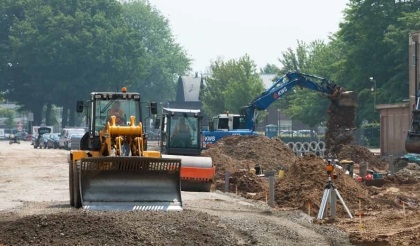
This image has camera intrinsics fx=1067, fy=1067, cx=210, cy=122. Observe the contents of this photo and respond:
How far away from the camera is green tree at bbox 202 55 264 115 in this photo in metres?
106

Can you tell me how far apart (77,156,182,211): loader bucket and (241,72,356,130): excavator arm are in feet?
104

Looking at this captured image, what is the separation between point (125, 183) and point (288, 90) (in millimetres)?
33226

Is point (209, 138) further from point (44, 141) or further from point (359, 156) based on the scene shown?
point (44, 141)

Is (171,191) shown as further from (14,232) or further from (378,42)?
(378,42)

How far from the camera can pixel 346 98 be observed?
5388 centimetres

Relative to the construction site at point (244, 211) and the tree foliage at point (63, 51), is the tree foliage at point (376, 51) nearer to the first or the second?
the construction site at point (244, 211)

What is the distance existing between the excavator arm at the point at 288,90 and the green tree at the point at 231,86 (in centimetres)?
4965

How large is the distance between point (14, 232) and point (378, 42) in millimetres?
67334

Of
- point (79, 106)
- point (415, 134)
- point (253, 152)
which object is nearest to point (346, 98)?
point (415, 134)

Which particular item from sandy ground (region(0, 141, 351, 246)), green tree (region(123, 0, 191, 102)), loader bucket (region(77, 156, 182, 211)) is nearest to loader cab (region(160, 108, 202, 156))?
sandy ground (region(0, 141, 351, 246))

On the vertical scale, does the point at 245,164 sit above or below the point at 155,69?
below

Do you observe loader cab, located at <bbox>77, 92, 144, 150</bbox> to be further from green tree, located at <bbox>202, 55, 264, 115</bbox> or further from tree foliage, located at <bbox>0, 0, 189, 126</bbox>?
tree foliage, located at <bbox>0, 0, 189, 126</bbox>

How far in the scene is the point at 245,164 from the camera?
138ft

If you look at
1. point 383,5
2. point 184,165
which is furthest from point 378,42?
point 184,165
